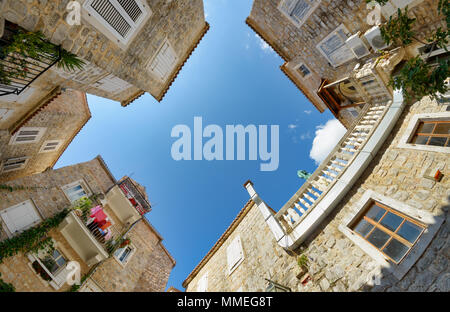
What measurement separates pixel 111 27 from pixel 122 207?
9872 millimetres

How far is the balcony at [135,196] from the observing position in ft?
40.1

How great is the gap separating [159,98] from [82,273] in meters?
9.95

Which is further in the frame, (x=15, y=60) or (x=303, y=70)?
(x=303, y=70)

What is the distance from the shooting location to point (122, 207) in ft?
37.9

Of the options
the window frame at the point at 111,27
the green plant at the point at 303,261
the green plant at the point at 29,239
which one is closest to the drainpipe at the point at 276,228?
the green plant at the point at 303,261

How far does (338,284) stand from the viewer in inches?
170

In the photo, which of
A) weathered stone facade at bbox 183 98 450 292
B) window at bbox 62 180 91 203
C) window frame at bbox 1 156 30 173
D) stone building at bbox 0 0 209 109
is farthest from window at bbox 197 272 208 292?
window frame at bbox 1 156 30 173

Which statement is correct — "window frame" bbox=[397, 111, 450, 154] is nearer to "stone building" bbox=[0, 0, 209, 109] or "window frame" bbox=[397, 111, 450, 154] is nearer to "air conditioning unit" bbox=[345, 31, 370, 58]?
"air conditioning unit" bbox=[345, 31, 370, 58]

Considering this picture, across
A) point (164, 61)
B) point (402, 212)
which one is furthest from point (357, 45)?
point (164, 61)

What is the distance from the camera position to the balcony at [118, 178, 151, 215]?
12234 millimetres

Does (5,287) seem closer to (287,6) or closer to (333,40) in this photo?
(333,40)

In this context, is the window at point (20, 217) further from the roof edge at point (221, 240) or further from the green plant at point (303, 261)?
the green plant at point (303, 261)

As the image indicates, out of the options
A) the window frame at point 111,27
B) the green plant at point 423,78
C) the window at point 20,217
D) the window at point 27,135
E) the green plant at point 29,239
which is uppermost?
the window at point 27,135

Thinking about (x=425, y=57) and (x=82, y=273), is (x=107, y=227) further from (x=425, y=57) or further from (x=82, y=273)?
(x=425, y=57)
